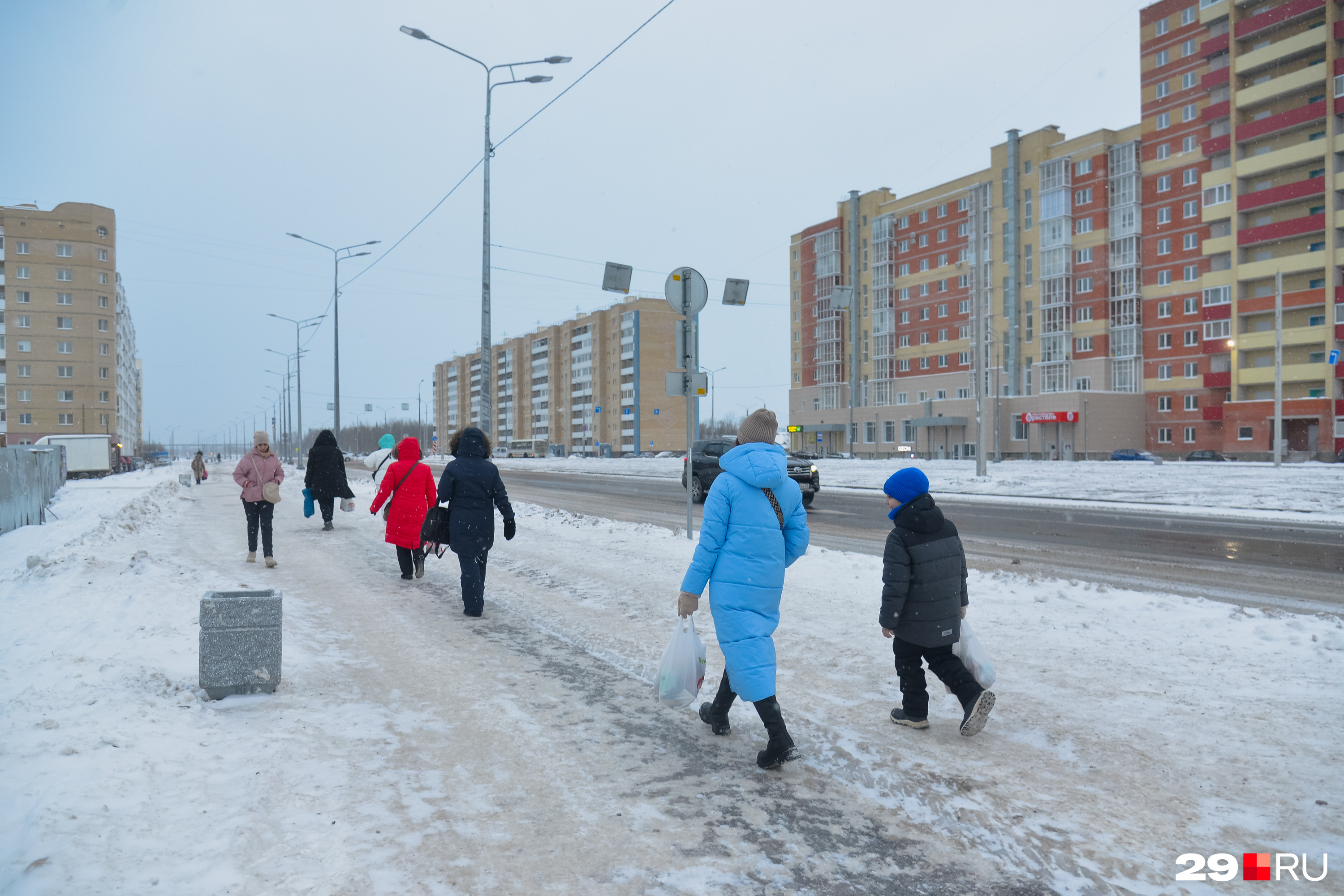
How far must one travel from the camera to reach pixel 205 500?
25516 mm

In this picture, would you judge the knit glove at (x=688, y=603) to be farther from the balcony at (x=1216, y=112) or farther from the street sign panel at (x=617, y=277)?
the balcony at (x=1216, y=112)

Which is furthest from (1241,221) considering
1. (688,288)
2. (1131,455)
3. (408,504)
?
(408,504)

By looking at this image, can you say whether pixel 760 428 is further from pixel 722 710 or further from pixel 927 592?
pixel 722 710

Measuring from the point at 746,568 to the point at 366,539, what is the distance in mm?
11507

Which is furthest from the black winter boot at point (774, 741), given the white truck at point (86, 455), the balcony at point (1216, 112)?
the balcony at point (1216, 112)

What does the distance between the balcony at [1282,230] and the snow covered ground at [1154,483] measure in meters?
19.6

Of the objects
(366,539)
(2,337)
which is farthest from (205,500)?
(2,337)

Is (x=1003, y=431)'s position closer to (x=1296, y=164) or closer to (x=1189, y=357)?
(x=1189, y=357)

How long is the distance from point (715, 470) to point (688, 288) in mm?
10764

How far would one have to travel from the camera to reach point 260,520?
1138 cm

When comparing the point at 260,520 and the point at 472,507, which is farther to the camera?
the point at 260,520

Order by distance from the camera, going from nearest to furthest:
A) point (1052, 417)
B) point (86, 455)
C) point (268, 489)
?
point (268, 489) < point (86, 455) < point (1052, 417)

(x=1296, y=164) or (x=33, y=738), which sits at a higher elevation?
(x=1296, y=164)

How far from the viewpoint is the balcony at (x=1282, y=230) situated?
162ft
